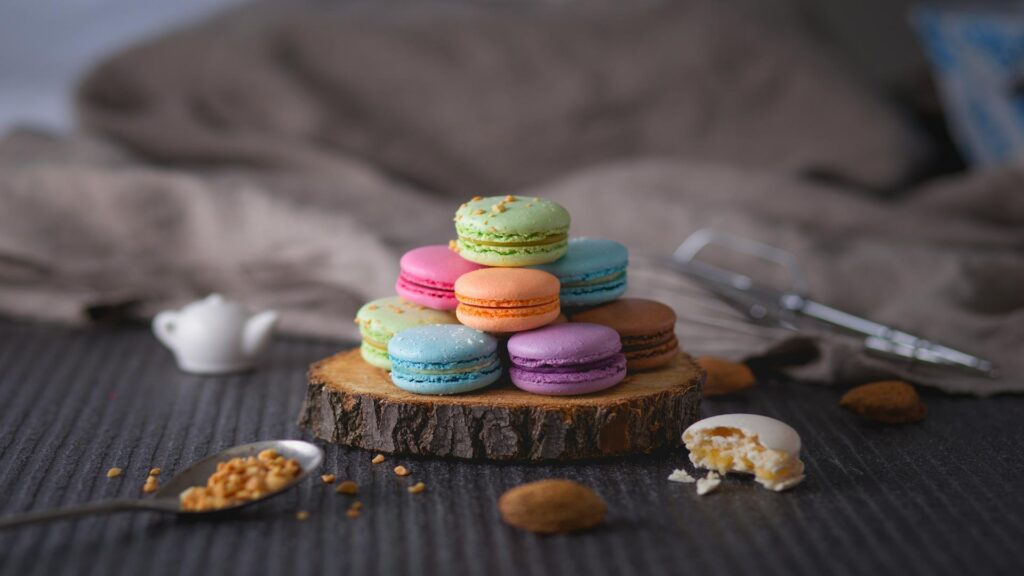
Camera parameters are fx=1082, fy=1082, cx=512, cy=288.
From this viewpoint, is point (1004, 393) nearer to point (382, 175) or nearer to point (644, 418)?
point (644, 418)

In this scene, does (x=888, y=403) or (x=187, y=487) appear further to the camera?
(x=888, y=403)

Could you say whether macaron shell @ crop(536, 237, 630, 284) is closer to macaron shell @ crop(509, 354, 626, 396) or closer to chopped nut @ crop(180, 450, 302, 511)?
macaron shell @ crop(509, 354, 626, 396)

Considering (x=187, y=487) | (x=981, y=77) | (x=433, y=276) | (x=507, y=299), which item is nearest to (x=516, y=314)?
(x=507, y=299)

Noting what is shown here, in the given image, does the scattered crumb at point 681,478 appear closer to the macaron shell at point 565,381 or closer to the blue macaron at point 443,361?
the macaron shell at point 565,381

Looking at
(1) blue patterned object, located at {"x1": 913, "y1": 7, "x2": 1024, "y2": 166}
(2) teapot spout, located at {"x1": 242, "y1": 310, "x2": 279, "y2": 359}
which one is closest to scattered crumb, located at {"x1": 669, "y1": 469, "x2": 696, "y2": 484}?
(2) teapot spout, located at {"x1": 242, "y1": 310, "x2": 279, "y2": 359}

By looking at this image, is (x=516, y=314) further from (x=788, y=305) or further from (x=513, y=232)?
(x=788, y=305)

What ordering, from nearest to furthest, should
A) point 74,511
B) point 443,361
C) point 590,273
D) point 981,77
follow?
point 74,511
point 443,361
point 590,273
point 981,77
